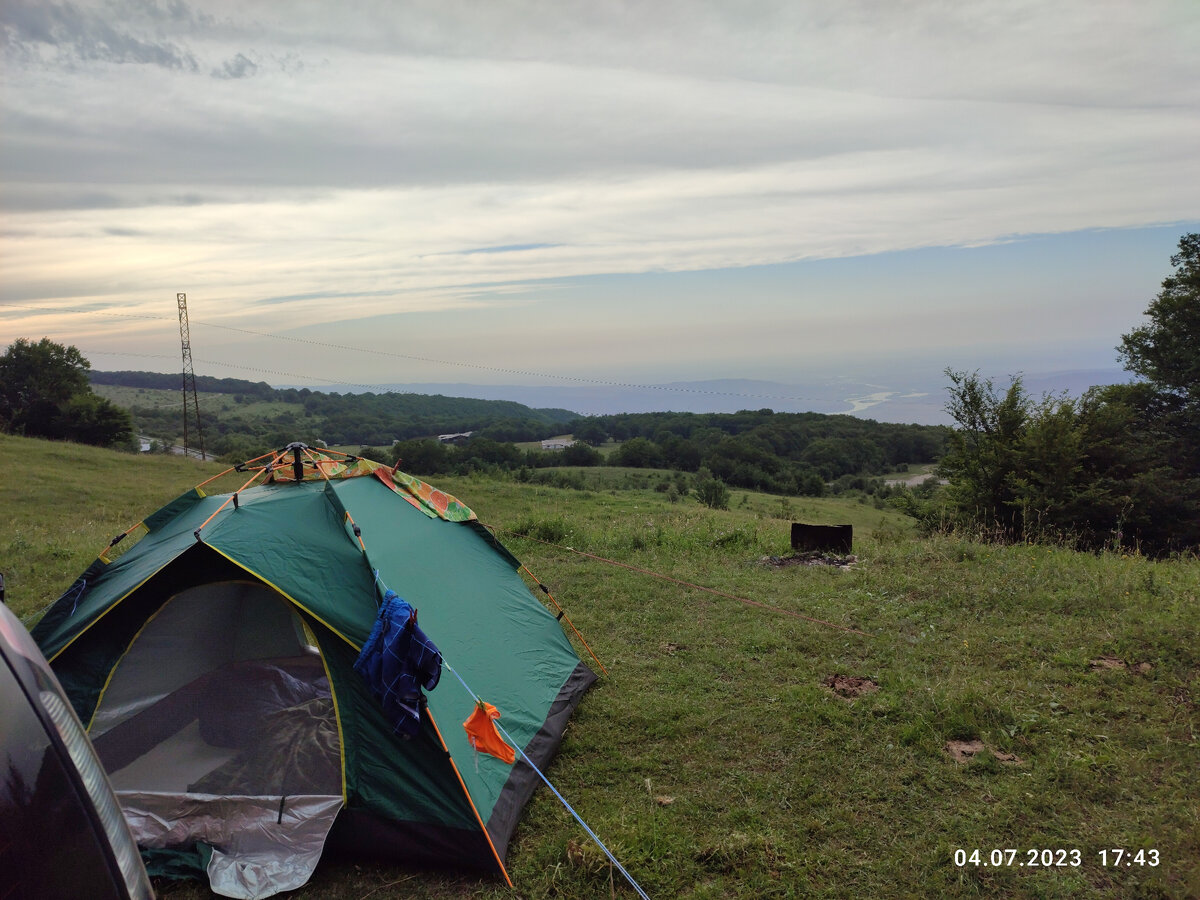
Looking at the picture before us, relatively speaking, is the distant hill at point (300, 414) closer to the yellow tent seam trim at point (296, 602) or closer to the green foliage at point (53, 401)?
the green foliage at point (53, 401)

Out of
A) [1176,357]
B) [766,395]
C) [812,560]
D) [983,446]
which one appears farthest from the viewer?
[766,395]

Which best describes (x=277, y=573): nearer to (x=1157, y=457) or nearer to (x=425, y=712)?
(x=425, y=712)

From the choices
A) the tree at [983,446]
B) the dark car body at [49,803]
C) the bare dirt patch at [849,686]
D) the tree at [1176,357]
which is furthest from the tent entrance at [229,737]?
the tree at [1176,357]

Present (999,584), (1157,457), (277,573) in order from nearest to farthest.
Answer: (277,573) → (999,584) → (1157,457)

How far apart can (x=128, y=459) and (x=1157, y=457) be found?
3384 centimetres

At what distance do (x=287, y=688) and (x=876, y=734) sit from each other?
15.0ft

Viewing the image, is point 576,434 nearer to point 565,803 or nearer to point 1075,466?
point 1075,466

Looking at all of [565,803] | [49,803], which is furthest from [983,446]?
[49,803]

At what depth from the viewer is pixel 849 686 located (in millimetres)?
6266

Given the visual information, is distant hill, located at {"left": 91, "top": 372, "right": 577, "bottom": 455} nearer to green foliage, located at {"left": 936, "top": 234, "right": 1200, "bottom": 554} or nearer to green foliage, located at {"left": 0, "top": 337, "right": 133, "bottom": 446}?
green foliage, located at {"left": 0, "top": 337, "right": 133, "bottom": 446}

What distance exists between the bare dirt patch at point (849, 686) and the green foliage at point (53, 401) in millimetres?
40815

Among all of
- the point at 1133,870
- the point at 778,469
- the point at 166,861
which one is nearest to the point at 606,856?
the point at 166,861

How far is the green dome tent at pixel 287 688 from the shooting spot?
4375mm

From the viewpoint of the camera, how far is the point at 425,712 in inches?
172
